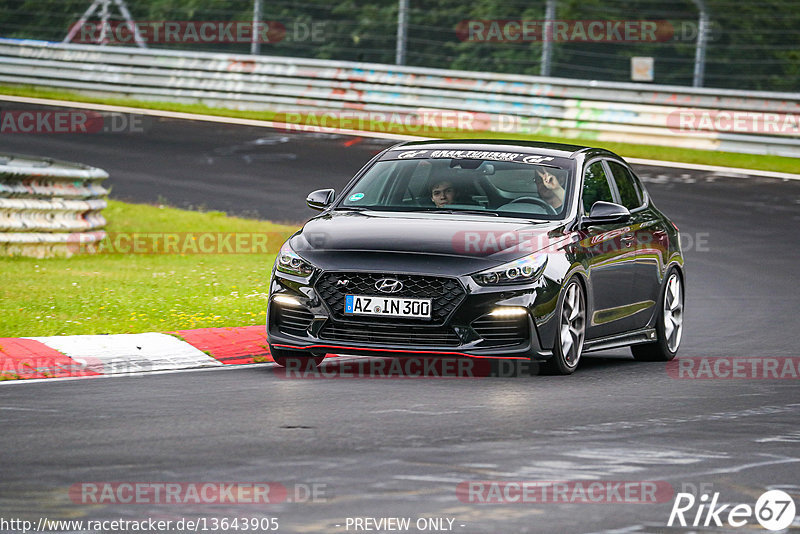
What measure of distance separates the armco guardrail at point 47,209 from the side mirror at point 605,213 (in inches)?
296

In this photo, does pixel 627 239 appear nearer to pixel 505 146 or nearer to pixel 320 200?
pixel 505 146

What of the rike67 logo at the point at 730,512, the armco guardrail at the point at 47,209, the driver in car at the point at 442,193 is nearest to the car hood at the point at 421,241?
the driver in car at the point at 442,193

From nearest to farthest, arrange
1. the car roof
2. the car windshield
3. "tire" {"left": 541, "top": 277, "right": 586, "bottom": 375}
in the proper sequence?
"tire" {"left": 541, "top": 277, "right": 586, "bottom": 375}
the car windshield
the car roof

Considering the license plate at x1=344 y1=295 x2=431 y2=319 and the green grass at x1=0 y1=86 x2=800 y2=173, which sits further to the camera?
the green grass at x1=0 y1=86 x2=800 y2=173

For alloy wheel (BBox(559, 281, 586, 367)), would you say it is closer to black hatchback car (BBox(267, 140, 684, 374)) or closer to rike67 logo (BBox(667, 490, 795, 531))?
black hatchback car (BBox(267, 140, 684, 374))

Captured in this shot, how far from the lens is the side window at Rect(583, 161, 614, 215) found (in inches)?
477

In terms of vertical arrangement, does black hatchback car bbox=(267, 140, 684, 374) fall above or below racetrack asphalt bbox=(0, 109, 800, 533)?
above

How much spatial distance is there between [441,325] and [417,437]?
2160 mm

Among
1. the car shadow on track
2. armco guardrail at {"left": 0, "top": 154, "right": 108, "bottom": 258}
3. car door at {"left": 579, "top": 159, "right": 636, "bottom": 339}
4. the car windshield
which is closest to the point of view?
the car shadow on track

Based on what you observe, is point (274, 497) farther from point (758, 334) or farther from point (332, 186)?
point (332, 186)

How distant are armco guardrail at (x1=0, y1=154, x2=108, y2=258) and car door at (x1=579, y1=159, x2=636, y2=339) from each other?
708cm

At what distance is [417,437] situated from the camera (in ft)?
27.8

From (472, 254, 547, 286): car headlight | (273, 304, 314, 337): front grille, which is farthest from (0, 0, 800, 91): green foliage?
(472, 254, 547, 286): car headlight

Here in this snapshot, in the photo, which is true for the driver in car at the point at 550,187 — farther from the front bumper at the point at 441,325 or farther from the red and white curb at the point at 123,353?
the red and white curb at the point at 123,353
